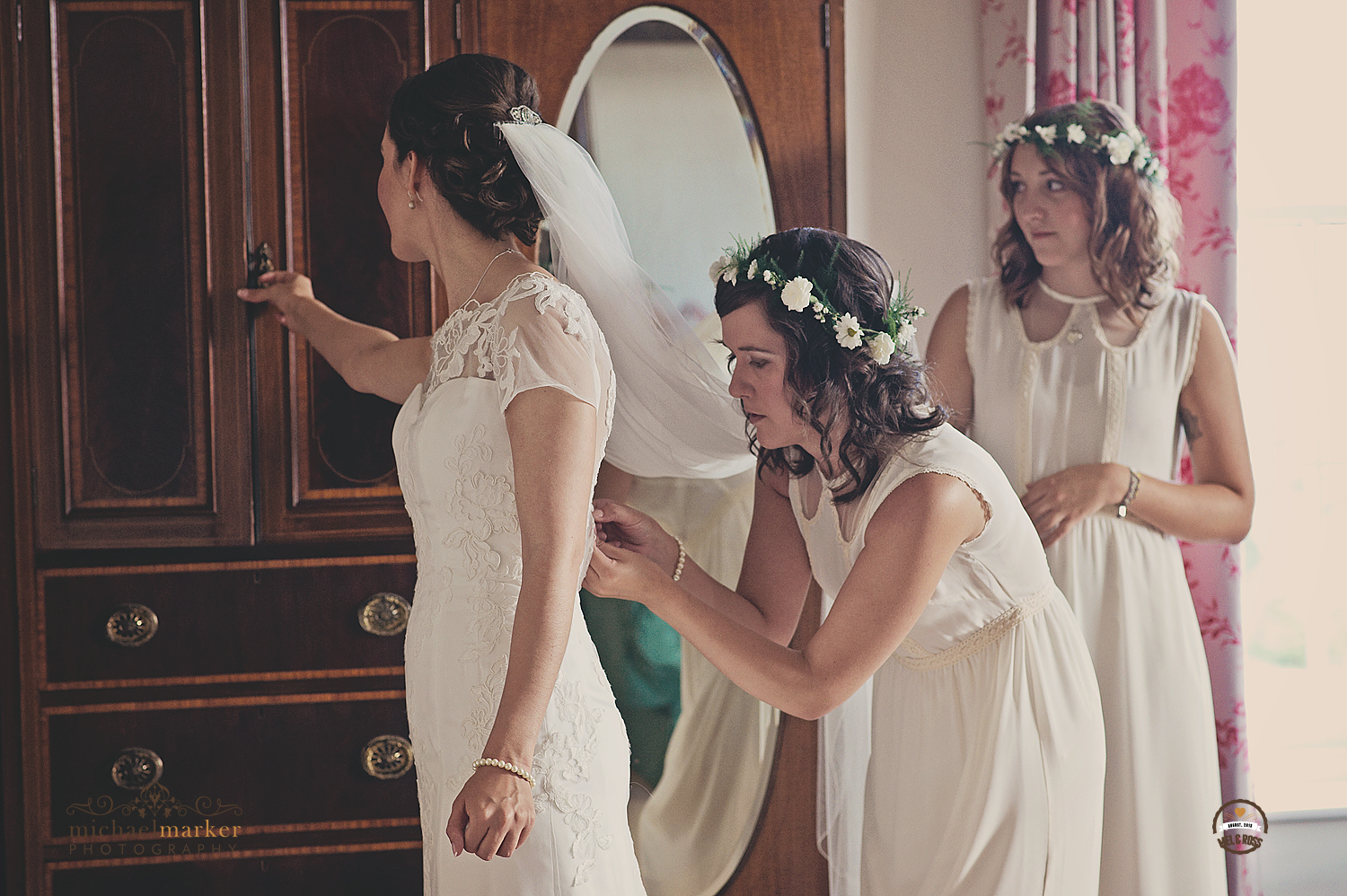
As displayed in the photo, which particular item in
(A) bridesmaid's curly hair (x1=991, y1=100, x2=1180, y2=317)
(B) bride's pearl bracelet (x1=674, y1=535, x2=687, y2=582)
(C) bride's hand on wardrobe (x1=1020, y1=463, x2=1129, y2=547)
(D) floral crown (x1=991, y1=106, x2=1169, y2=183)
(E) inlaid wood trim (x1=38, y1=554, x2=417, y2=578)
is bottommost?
(E) inlaid wood trim (x1=38, y1=554, x2=417, y2=578)

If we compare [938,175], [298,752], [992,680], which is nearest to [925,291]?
[938,175]

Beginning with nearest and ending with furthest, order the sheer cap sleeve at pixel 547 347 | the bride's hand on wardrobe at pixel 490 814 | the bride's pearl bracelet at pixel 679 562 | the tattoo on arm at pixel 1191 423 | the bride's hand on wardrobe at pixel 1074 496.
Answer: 1. the bride's hand on wardrobe at pixel 490 814
2. the sheer cap sleeve at pixel 547 347
3. the bride's pearl bracelet at pixel 679 562
4. the bride's hand on wardrobe at pixel 1074 496
5. the tattoo on arm at pixel 1191 423

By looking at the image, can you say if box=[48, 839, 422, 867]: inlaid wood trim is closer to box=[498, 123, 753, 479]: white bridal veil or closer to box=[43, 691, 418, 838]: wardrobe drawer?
box=[43, 691, 418, 838]: wardrobe drawer

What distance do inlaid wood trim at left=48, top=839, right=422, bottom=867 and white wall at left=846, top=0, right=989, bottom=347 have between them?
1663 mm

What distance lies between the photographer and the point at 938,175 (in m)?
2.31

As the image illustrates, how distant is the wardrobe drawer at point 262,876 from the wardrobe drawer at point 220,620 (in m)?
0.34

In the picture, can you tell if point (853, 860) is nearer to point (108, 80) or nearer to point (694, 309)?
point (694, 309)

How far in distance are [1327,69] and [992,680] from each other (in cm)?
241

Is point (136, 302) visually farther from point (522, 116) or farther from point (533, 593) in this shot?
point (533, 593)

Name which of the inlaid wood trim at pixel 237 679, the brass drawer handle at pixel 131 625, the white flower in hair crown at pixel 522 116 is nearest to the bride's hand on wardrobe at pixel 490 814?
the inlaid wood trim at pixel 237 679

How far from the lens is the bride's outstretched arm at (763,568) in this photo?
1.52m

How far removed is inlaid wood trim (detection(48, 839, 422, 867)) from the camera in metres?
1.72

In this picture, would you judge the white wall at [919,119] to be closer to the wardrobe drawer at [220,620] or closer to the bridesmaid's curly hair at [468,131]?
the bridesmaid's curly hair at [468,131]

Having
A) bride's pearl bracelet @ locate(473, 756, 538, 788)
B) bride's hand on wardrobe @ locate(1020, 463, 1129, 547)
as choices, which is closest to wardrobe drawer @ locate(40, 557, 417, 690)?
bride's pearl bracelet @ locate(473, 756, 538, 788)
